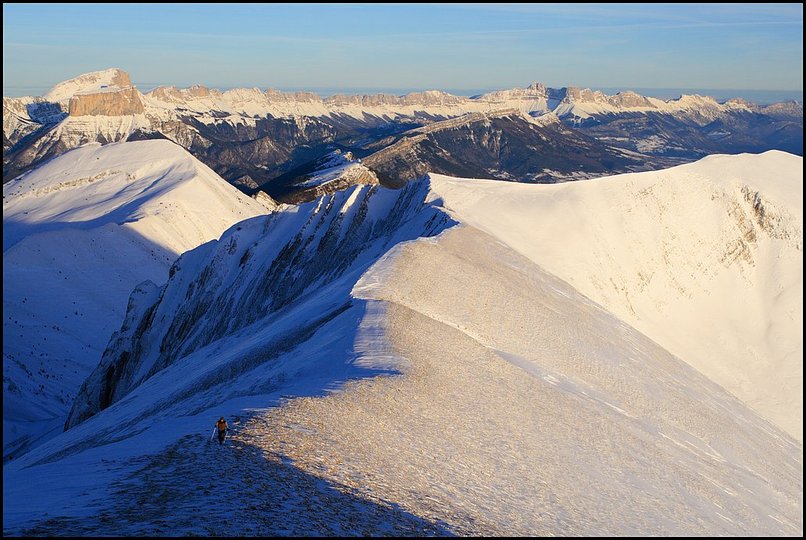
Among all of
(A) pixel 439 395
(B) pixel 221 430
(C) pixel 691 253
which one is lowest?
(C) pixel 691 253

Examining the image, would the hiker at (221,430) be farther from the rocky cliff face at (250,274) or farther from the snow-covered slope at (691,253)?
the snow-covered slope at (691,253)

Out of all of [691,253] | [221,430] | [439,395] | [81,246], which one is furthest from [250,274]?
[81,246]

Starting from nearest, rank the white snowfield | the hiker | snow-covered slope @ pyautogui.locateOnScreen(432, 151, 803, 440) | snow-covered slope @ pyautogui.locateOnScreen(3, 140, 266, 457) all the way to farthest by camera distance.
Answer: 1. the white snowfield
2. the hiker
3. snow-covered slope @ pyautogui.locateOnScreen(432, 151, 803, 440)
4. snow-covered slope @ pyautogui.locateOnScreen(3, 140, 266, 457)

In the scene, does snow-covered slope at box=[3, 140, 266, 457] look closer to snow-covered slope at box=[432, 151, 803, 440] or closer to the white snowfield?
the white snowfield

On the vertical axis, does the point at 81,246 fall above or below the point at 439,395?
below

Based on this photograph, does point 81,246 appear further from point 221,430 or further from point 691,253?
point 221,430

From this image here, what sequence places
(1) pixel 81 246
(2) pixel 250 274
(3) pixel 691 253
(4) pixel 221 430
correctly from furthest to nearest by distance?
1. (1) pixel 81 246
2. (3) pixel 691 253
3. (2) pixel 250 274
4. (4) pixel 221 430

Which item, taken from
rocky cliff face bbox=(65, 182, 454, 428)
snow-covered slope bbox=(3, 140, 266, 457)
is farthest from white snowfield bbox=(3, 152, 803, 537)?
snow-covered slope bbox=(3, 140, 266, 457)

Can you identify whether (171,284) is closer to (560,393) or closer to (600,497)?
(560,393)
